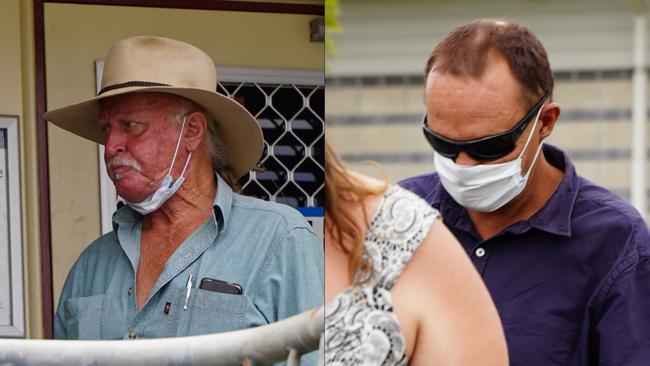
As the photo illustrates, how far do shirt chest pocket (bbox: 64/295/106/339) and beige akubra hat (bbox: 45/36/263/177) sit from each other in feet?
0.67

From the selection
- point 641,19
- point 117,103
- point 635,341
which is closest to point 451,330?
point 635,341

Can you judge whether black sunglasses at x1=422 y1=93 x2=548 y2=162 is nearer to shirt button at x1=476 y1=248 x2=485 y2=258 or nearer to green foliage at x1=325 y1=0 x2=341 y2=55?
shirt button at x1=476 y1=248 x2=485 y2=258

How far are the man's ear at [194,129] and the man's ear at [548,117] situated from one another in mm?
557

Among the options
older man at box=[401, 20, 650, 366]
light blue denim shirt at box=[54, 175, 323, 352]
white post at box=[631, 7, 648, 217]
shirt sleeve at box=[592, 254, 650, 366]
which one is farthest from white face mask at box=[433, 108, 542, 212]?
white post at box=[631, 7, 648, 217]

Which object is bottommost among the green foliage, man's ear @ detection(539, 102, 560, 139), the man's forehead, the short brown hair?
man's ear @ detection(539, 102, 560, 139)

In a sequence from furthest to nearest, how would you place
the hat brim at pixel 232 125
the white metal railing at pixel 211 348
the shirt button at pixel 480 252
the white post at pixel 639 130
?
1. the white post at pixel 639 130
2. the shirt button at pixel 480 252
3. the hat brim at pixel 232 125
4. the white metal railing at pixel 211 348

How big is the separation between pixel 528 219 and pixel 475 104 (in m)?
0.24

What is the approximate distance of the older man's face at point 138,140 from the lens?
4.50 feet

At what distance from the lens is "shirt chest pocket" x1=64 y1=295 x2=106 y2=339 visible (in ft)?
4.41

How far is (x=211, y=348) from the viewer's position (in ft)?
4.39

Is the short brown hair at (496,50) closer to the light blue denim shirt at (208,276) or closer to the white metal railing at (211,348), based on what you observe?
the light blue denim shirt at (208,276)

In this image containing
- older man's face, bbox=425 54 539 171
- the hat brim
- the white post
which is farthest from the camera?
the white post

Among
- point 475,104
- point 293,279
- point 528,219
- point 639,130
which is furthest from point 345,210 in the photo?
point 639,130

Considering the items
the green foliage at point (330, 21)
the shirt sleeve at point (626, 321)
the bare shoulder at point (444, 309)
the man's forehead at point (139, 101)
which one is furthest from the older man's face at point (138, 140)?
the shirt sleeve at point (626, 321)
